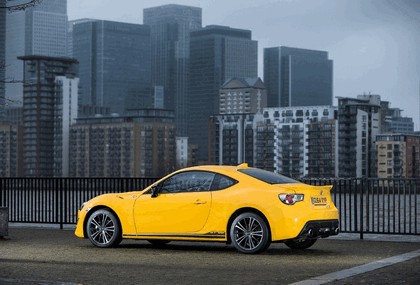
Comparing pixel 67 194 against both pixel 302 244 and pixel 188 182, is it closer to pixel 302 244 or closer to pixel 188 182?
pixel 188 182

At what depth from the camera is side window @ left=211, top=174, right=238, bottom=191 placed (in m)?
15.9

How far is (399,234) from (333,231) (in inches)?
154

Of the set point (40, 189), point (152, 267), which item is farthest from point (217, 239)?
point (40, 189)

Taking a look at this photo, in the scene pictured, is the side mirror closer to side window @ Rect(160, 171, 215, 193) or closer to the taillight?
side window @ Rect(160, 171, 215, 193)

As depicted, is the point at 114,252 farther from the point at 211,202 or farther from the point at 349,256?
the point at 349,256

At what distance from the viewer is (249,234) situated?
610 inches

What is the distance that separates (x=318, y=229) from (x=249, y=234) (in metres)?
1.09

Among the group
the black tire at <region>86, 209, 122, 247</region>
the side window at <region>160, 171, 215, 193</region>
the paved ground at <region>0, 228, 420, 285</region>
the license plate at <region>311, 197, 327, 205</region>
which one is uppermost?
the side window at <region>160, 171, 215, 193</region>

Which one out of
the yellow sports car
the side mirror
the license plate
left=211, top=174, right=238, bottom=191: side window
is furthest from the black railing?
the license plate

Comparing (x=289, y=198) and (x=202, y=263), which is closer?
(x=202, y=263)

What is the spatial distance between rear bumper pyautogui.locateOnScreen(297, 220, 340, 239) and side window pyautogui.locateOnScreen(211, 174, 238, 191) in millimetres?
1494

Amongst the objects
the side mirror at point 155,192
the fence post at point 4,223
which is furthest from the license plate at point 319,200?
the fence post at point 4,223

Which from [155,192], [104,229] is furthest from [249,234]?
[104,229]

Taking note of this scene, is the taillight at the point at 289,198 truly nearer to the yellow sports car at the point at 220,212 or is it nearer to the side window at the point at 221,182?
the yellow sports car at the point at 220,212
